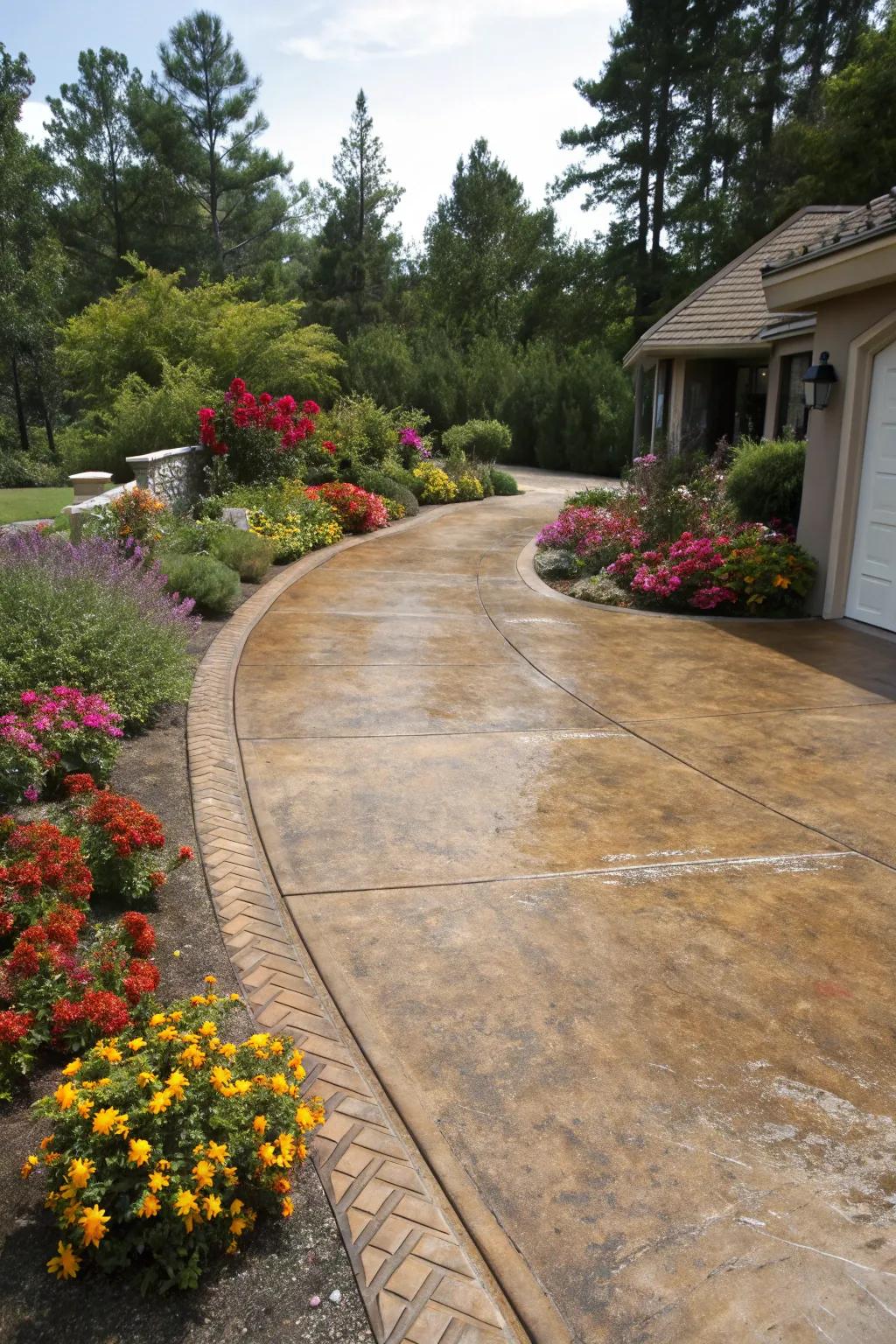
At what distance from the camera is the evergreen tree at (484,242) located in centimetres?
4344

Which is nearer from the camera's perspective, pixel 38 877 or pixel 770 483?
pixel 38 877

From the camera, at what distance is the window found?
579 inches

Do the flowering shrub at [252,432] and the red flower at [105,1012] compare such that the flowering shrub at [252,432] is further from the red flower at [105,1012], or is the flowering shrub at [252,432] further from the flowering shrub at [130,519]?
the red flower at [105,1012]

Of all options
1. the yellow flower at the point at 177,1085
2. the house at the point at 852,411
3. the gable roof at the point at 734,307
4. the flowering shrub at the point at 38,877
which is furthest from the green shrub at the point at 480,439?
the yellow flower at the point at 177,1085

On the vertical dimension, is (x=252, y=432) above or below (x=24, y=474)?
above

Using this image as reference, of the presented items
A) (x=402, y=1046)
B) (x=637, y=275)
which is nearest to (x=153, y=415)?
(x=402, y=1046)

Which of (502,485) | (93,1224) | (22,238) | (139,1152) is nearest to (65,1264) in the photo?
(93,1224)

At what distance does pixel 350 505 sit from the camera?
48.6 ft

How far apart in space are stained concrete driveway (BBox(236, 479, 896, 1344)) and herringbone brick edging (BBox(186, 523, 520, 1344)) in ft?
0.43

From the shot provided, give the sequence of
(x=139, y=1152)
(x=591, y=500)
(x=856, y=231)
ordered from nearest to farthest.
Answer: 1. (x=139, y=1152)
2. (x=856, y=231)
3. (x=591, y=500)

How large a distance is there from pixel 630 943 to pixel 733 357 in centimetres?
1656

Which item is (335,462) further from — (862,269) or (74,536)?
(862,269)

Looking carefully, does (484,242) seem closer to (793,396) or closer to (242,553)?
(793,396)

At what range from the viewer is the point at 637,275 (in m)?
33.3
